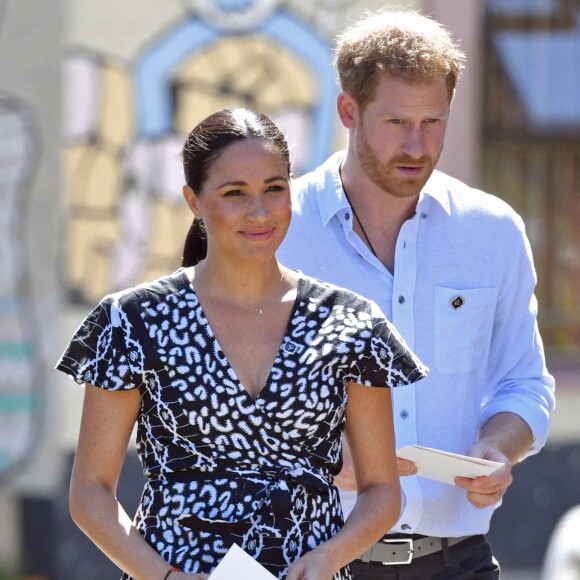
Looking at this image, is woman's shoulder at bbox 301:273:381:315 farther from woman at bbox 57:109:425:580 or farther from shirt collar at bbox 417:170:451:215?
shirt collar at bbox 417:170:451:215

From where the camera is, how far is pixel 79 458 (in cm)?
263

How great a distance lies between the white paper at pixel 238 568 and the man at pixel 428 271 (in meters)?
0.91

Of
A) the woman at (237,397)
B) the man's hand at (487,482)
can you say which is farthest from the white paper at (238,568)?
the man's hand at (487,482)

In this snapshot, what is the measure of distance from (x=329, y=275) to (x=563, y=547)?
1998 mm

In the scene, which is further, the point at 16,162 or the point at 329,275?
the point at 16,162

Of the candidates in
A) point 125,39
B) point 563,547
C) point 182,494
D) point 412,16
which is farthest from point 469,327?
point 125,39

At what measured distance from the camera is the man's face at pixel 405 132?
3.26m

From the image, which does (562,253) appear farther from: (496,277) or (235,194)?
(235,194)

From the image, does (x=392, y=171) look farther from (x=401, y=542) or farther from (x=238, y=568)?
(x=238, y=568)

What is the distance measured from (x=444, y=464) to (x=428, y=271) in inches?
22.5

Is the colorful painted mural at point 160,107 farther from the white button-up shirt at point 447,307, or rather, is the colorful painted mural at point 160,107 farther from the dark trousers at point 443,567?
the dark trousers at point 443,567

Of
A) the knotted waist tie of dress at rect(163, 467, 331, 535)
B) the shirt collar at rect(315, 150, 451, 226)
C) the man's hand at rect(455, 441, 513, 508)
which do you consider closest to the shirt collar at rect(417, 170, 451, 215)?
the shirt collar at rect(315, 150, 451, 226)

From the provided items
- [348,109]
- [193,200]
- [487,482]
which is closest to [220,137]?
[193,200]

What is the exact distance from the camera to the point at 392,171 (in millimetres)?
3291
